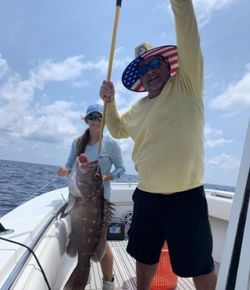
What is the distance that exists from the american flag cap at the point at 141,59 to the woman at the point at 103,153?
479mm

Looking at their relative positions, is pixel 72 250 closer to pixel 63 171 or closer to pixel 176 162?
pixel 63 171

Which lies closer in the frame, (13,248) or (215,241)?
(13,248)

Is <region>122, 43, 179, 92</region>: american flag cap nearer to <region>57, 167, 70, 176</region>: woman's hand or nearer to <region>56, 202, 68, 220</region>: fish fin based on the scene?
<region>57, 167, 70, 176</region>: woman's hand

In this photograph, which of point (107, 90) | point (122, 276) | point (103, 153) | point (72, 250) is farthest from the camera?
point (122, 276)

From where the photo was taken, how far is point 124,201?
198 inches

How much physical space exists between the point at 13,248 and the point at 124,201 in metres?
3.45

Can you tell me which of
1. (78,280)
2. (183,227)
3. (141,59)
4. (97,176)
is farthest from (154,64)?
(78,280)

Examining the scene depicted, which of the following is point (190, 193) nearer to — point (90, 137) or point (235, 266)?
point (235, 266)

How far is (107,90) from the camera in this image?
7.75 ft

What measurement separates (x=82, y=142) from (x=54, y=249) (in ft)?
3.60

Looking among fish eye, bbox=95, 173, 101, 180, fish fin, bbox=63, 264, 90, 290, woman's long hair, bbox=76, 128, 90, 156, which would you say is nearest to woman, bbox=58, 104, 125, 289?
woman's long hair, bbox=76, 128, 90, 156

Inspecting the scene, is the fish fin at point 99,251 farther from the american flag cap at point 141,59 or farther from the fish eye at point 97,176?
the american flag cap at point 141,59

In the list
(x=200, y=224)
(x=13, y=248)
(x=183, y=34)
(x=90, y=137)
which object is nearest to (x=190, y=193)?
(x=200, y=224)

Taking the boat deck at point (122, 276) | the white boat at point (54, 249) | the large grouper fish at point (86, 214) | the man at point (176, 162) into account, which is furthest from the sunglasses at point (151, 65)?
the boat deck at point (122, 276)
